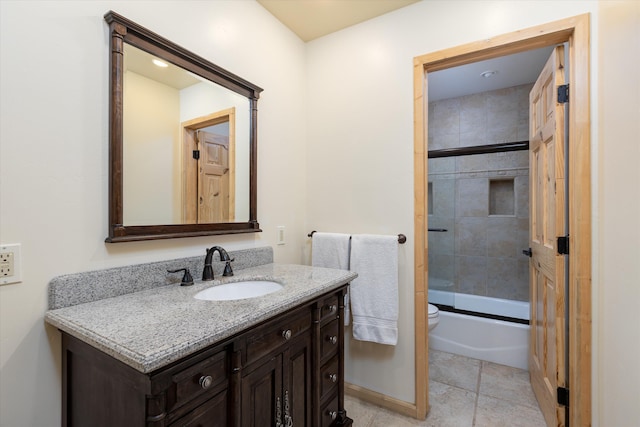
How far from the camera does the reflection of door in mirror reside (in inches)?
56.1

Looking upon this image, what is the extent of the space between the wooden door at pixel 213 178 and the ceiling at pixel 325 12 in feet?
3.09

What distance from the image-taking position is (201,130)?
4.89 feet

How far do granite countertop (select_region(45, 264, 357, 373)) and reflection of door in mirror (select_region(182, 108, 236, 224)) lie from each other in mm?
383

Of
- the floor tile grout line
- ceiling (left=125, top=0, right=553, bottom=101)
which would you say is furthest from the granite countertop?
the floor tile grout line

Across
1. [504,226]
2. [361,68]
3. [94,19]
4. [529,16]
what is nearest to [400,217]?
Answer: [361,68]

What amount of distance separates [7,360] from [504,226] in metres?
3.61

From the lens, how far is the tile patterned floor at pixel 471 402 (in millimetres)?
1750

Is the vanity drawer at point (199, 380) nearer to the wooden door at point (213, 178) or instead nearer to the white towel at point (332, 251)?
the wooden door at point (213, 178)

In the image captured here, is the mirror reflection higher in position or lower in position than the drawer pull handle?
higher

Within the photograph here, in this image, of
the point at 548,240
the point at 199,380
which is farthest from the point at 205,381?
the point at 548,240

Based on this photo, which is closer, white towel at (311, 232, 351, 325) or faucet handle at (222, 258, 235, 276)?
faucet handle at (222, 258, 235, 276)

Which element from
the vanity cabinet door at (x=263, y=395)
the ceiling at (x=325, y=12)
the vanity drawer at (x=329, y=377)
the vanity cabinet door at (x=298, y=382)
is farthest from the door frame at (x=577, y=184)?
the vanity cabinet door at (x=263, y=395)

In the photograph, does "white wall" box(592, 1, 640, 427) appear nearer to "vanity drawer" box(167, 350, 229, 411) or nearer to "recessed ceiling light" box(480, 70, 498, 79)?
"vanity drawer" box(167, 350, 229, 411)

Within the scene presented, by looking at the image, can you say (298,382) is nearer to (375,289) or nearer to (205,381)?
(205,381)
